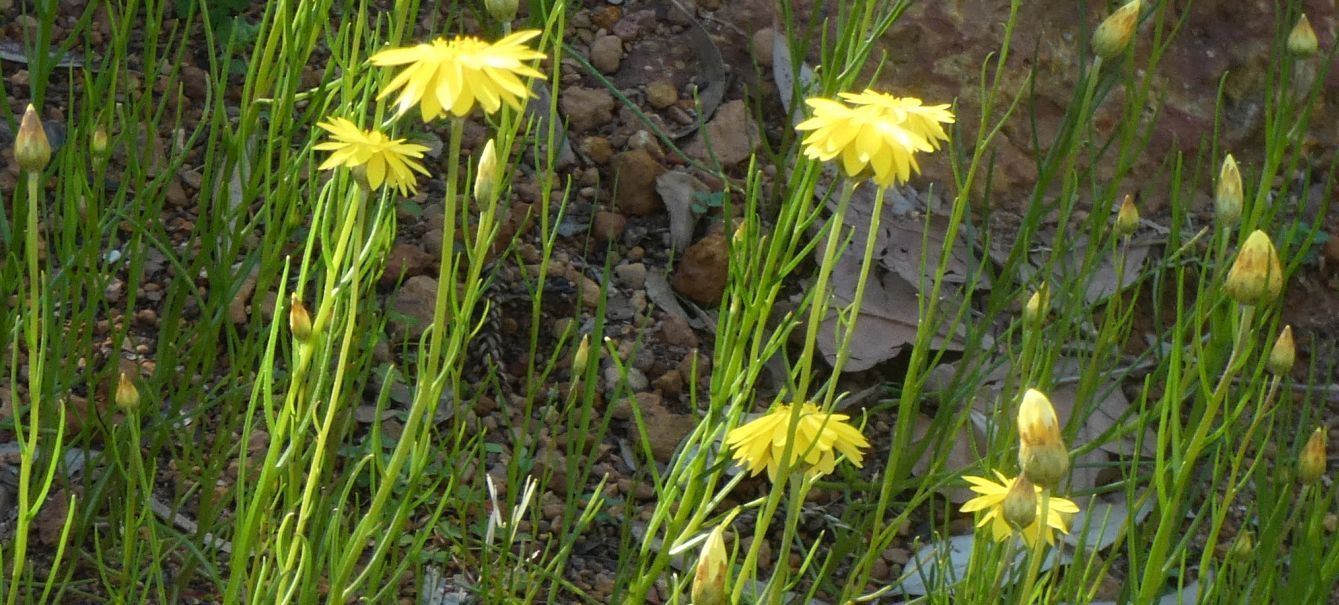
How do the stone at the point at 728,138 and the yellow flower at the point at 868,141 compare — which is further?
the stone at the point at 728,138

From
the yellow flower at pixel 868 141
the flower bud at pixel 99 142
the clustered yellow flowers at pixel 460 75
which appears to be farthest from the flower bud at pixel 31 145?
the yellow flower at pixel 868 141

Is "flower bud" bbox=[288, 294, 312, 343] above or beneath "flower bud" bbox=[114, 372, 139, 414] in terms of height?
above

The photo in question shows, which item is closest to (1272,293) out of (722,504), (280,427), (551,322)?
(280,427)

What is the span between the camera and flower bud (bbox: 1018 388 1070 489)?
107 centimetres

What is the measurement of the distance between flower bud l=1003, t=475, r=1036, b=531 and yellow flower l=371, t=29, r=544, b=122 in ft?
1.56

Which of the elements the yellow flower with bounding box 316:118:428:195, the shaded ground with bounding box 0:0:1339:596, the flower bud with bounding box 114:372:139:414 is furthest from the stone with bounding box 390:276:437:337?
the yellow flower with bounding box 316:118:428:195

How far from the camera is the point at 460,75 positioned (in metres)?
0.99

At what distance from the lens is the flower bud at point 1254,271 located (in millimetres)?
1224

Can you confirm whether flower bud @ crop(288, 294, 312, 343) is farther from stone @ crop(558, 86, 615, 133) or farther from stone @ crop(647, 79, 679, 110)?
stone @ crop(647, 79, 679, 110)

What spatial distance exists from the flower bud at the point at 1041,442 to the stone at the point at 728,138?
5.53ft

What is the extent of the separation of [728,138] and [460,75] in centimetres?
180

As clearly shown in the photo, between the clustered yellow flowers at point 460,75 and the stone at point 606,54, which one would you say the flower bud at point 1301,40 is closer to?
the clustered yellow flowers at point 460,75

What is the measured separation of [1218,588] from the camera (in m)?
1.51

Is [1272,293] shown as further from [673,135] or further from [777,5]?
[777,5]
